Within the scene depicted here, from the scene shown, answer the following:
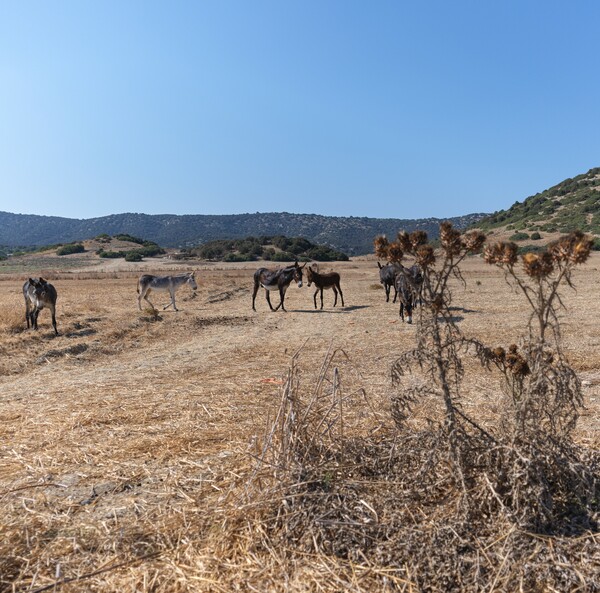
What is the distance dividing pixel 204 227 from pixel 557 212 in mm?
105224

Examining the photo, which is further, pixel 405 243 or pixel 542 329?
pixel 405 243

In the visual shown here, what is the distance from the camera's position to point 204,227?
149 m

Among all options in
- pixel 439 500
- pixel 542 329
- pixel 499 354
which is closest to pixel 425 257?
pixel 542 329

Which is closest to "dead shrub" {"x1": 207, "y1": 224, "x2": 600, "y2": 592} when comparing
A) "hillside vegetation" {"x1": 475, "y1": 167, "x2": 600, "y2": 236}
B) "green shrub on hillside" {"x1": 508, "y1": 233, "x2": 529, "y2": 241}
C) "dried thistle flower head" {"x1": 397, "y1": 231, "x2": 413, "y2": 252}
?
"dried thistle flower head" {"x1": 397, "y1": 231, "x2": 413, "y2": 252}

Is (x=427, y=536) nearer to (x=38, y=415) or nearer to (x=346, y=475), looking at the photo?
(x=346, y=475)

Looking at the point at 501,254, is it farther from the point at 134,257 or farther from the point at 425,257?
the point at 134,257

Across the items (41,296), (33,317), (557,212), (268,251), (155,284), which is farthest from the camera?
(557,212)

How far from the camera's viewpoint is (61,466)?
4430mm

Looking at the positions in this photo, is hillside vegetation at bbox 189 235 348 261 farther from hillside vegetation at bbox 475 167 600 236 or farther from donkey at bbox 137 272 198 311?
donkey at bbox 137 272 198 311

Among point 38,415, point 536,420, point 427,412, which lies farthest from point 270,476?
point 38,415

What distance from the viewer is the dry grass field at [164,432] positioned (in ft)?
9.51

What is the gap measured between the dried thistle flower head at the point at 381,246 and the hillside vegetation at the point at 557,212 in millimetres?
52251

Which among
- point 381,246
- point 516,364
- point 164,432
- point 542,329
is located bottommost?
point 164,432

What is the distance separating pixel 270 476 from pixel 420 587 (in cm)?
118
